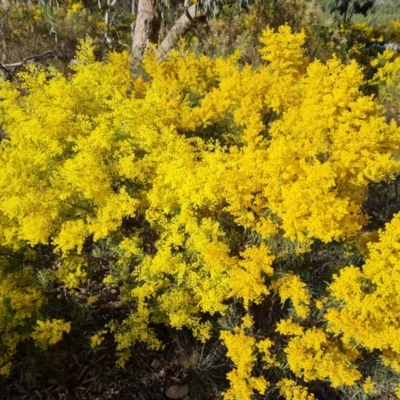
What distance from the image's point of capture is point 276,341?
14.9 ft

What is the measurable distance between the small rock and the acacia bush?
1.93ft

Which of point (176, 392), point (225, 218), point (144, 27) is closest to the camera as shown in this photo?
point (176, 392)

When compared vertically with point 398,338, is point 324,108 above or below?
above

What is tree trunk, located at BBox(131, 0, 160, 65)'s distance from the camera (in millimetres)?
7180

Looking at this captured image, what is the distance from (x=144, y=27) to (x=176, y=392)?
237 inches

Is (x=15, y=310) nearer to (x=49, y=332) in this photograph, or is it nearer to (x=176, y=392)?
(x=49, y=332)

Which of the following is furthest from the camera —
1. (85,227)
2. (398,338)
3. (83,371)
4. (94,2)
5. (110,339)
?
(94,2)

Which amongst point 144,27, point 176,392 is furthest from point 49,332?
point 144,27

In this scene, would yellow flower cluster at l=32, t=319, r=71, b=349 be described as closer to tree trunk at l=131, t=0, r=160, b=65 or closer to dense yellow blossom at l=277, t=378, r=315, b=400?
dense yellow blossom at l=277, t=378, r=315, b=400

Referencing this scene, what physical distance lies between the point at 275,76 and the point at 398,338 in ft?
10.8

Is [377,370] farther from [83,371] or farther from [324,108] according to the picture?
[83,371]

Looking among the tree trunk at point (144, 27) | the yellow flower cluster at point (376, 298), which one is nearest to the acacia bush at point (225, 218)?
the yellow flower cluster at point (376, 298)

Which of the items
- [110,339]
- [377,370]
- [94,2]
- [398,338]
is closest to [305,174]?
[398,338]

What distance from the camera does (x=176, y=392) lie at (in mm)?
4422
